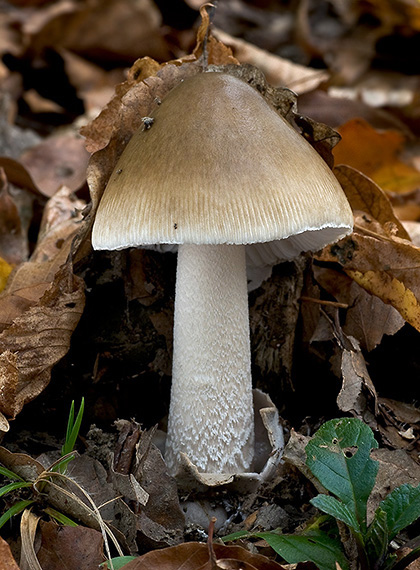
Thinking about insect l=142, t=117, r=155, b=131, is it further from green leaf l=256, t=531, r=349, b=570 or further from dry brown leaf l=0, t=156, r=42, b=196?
dry brown leaf l=0, t=156, r=42, b=196

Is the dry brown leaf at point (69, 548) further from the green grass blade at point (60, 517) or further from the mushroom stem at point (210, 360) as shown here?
the mushroom stem at point (210, 360)

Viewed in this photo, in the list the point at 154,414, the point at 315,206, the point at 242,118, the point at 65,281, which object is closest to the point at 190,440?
the point at 154,414

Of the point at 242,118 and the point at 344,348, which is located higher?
the point at 242,118

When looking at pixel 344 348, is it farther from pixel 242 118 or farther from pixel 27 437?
pixel 27 437

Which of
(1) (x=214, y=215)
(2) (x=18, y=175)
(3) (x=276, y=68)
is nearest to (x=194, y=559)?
(1) (x=214, y=215)

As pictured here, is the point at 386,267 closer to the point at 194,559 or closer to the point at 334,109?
the point at 194,559

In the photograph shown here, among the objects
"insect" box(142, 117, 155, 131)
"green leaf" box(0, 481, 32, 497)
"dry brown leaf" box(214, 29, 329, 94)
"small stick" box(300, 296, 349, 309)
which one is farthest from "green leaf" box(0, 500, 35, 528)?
"dry brown leaf" box(214, 29, 329, 94)
